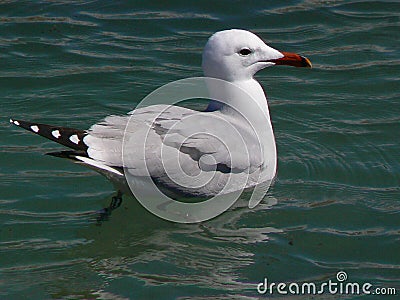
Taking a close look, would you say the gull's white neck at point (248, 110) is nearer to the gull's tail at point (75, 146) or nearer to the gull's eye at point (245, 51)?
the gull's eye at point (245, 51)

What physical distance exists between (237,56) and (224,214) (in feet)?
3.25

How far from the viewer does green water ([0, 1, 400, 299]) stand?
5.23 meters

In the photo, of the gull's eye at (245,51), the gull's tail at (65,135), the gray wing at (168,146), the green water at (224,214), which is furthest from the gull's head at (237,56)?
the gull's tail at (65,135)

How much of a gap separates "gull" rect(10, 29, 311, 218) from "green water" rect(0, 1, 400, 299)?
0.27m

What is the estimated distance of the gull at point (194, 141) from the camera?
5445 millimetres

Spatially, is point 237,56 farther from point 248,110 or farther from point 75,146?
point 75,146

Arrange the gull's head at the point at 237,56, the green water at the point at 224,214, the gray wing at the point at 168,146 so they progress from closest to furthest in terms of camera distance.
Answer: the green water at the point at 224,214, the gray wing at the point at 168,146, the gull's head at the point at 237,56

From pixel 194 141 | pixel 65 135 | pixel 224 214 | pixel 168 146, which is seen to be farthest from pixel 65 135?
pixel 224 214

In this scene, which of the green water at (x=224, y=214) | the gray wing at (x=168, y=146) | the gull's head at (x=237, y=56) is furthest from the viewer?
the gull's head at (x=237, y=56)

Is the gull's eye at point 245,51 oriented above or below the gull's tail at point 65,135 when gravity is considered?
above

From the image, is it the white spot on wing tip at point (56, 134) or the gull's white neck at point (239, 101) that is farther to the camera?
the gull's white neck at point (239, 101)

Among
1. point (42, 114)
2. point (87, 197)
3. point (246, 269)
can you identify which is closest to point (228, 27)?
point (42, 114)

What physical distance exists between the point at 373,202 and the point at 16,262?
220 cm

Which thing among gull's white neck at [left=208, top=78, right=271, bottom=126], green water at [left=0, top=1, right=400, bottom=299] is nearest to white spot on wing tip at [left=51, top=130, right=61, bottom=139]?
green water at [left=0, top=1, right=400, bottom=299]
